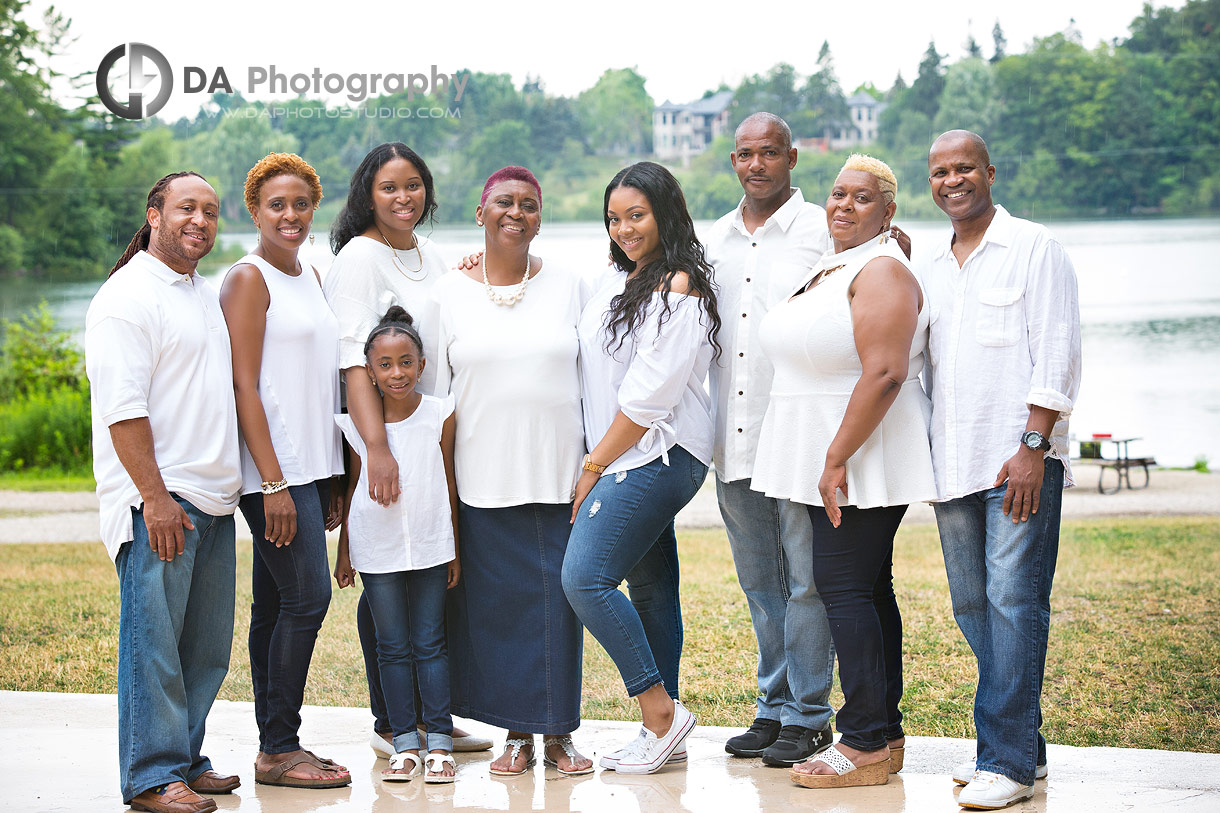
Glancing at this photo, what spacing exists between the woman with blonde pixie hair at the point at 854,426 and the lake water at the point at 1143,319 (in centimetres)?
1576

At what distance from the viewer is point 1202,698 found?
516 centimetres

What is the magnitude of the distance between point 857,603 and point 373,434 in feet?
4.98

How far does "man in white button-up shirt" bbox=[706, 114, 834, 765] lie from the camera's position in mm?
3732

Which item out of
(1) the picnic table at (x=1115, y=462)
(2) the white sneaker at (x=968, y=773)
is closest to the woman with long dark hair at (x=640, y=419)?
(2) the white sneaker at (x=968, y=773)

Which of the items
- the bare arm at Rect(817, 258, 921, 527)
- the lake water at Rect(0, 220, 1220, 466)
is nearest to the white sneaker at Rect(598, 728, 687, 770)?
the bare arm at Rect(817, 258, 921, 527)

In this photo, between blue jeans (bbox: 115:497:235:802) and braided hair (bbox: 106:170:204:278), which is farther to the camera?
braided hair (bbox: 106:170:204:278)

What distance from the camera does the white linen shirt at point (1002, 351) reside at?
128 inches

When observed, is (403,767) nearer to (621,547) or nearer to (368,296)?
(621,547)

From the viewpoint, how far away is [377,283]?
375 cm

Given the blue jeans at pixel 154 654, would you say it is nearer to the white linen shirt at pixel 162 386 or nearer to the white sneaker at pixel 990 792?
the white linen shirt at pixel 162 386

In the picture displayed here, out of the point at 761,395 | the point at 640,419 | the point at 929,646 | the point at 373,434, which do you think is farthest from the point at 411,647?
the point at 929,646

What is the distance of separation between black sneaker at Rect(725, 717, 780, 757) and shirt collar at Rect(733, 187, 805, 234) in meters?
1.63

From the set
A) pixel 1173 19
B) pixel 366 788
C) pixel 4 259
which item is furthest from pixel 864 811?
pixel 4 259

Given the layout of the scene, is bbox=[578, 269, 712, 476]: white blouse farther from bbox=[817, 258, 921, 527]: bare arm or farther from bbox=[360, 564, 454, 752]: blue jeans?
bbox=[360, 564, 454, 752]: blue jeans
